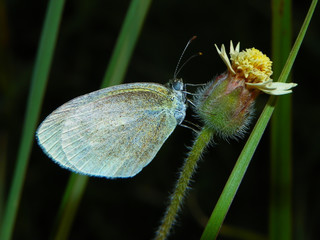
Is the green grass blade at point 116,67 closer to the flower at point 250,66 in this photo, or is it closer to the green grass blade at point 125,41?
the green grass blade at point 125,41

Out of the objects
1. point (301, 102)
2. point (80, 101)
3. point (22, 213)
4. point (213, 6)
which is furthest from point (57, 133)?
point (213, 6)

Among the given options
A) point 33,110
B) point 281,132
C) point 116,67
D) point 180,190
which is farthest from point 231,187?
point 33,110

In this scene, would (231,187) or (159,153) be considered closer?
(231,187)

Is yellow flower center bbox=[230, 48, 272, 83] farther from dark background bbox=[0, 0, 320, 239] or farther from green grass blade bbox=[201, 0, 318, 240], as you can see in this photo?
dark background bbox=[0, 0, 320, 239]

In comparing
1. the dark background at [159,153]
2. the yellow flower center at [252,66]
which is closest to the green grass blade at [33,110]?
the yellow flower center at [252,66]

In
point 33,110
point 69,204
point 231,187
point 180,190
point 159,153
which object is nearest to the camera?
point 231,187

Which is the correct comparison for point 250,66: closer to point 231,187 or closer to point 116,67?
point 231,187
